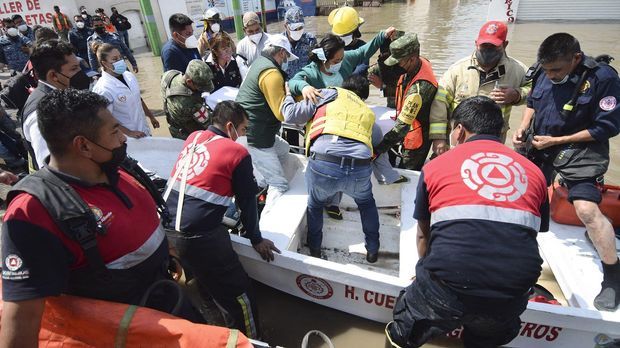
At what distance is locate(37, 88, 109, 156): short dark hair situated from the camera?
1.35 metres

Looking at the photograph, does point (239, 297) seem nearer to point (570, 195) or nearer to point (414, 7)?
point (570, 195)

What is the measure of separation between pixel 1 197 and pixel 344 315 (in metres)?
4.61

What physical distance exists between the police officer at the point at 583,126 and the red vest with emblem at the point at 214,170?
2.14 m

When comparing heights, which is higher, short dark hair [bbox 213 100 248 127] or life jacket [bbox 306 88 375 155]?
short dark hair [bbox 213 100 248 127]

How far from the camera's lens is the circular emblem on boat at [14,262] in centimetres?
121

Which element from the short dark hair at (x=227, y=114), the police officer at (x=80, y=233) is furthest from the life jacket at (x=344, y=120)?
the police officer at (x=80, y=233)

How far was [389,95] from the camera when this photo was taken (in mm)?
3971

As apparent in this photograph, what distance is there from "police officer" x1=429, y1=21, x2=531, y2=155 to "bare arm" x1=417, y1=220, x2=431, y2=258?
3.96 ft

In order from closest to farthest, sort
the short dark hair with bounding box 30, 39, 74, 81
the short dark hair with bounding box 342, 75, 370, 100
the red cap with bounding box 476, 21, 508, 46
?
the short dark hair with bounding box 30, 39, 74, 81 → the red cap with bounding box 476, 21, 508, 46 → the short dark hair with bounding box 342, 75, 370, 100

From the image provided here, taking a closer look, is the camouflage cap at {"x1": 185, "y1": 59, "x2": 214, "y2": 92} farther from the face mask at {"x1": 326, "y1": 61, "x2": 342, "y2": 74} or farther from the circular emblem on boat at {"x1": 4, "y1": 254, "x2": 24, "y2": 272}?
the circular emblem on boat at {"x1": 4, "y1": 254, "x2": 24, "y2": 272}

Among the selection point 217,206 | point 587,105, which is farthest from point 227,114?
point 587,105

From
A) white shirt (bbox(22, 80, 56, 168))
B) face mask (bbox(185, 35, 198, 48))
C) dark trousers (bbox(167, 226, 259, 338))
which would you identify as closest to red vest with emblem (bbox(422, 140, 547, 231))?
dark trousers (bbox(167, 226, 259, 338))

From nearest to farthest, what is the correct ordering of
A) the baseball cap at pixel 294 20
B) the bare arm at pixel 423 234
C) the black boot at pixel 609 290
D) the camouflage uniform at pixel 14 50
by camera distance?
the bare arm at pixel 423 234, the black boot at pixel 609 290, the baseball cap at pixel 294 20, the camouflage uniform at pixel 14 50

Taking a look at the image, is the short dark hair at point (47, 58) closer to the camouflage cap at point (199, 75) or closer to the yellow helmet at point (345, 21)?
the camouflage cap at point (199, 75)
